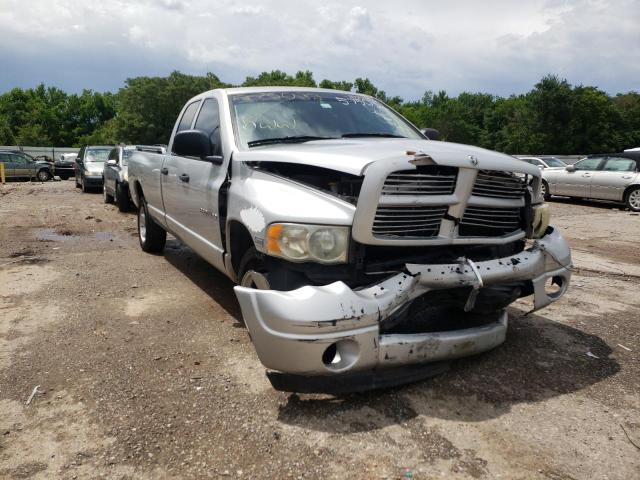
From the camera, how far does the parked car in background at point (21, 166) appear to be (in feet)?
77.5

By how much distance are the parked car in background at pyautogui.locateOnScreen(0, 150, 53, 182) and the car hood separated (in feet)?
80.0

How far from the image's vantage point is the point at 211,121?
4.61 meters

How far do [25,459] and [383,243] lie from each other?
2.10 m

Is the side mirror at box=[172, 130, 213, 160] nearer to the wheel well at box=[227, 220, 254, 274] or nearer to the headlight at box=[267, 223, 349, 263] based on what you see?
the wheel well at box=[227, 220, 254, 274]

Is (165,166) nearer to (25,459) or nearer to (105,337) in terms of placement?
(105,337)

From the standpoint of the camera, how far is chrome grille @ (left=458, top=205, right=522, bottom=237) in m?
3.12

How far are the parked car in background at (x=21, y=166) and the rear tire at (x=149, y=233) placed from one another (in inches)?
799

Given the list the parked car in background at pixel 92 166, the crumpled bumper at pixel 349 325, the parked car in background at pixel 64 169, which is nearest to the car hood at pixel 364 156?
the crumpled bumper at pixel 349 325

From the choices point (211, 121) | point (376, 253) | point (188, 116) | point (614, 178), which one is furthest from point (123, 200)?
point (614, 178)

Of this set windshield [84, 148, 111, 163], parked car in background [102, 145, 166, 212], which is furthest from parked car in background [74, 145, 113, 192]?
parked car in background [102, 145, 166, 212]

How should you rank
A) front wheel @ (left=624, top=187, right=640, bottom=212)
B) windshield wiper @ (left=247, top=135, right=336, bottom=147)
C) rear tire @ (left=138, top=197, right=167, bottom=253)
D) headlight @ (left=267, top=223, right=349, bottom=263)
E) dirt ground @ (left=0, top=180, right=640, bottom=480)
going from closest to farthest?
dirt ground @ (left=0, top=180, right=640, bottom=480) → headlight @ (left=267, top=223, right=349, bottom=263) → windshield wiper @ (left=247, top=135, right=336, bottom=147) → rear tire @ (left=138, top=197, right=167, bottom=253) → front wheel @ (left=624, top=187, right=640, bottom=212)

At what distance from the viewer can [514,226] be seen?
3.48 meters

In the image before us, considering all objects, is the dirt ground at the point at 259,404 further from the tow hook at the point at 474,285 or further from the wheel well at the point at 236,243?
the wheel well at the point at 236,243

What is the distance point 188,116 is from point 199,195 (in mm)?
1516
